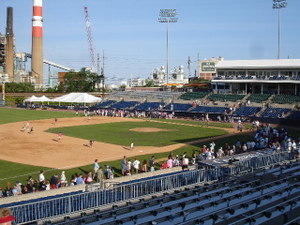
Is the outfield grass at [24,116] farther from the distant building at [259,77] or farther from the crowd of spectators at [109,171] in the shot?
the crowd of spectators at [109,171]

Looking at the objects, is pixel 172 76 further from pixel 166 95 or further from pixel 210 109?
pixel 210 109

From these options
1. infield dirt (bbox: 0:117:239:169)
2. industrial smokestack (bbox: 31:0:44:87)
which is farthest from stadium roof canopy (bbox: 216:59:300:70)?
industrial smokestack (bbox: 31:0:44:87)

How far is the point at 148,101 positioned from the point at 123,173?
4674 centimetres

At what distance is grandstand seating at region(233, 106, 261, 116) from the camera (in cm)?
5082

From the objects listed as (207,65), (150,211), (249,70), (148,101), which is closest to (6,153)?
(150,211)

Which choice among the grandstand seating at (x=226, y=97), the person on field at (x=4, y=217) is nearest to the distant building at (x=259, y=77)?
the grandstand seating at (x=226, y=97)

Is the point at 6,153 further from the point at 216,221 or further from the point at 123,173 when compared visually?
the point at 216,221

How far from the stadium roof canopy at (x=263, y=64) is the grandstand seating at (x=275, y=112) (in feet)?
34.8

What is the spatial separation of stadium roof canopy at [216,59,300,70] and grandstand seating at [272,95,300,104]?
18.0ft

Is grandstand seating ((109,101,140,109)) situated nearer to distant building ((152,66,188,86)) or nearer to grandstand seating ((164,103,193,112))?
grandstand seating ((164,103,193,112))

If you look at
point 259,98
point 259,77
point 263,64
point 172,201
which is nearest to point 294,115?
point 259,98

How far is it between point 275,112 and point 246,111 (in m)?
4.08

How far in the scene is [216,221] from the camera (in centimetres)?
908

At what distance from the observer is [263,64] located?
6181cm
